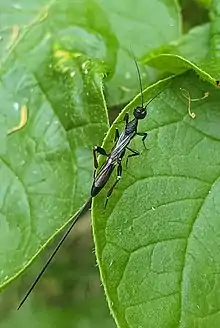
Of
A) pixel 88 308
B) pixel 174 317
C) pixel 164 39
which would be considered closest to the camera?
pixel 174 317

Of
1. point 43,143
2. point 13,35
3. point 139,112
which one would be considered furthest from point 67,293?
point 139,112

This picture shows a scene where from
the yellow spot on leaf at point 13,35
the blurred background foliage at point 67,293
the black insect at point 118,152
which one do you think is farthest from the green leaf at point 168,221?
the blurred background foliage at point 67,293

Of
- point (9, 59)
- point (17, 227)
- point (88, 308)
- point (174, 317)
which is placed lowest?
point (88, 308)

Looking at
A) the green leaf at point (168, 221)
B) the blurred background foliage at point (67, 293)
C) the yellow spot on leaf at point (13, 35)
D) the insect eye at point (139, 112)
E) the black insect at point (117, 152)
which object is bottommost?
the blurred background foliage at point (67, 293)

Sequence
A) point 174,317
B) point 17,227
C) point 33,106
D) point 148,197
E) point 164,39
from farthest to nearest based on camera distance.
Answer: point 164,39
point 33,106
point 17,227
point 148,197
point 174,317

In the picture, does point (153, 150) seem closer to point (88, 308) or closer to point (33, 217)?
point (33, 217)

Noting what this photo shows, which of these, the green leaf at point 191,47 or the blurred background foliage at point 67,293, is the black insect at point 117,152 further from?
the blurred background foliage at point 67,293

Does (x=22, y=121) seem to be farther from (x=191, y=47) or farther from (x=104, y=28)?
(x=191, y=47)

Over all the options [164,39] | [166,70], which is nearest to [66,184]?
[166,70]
